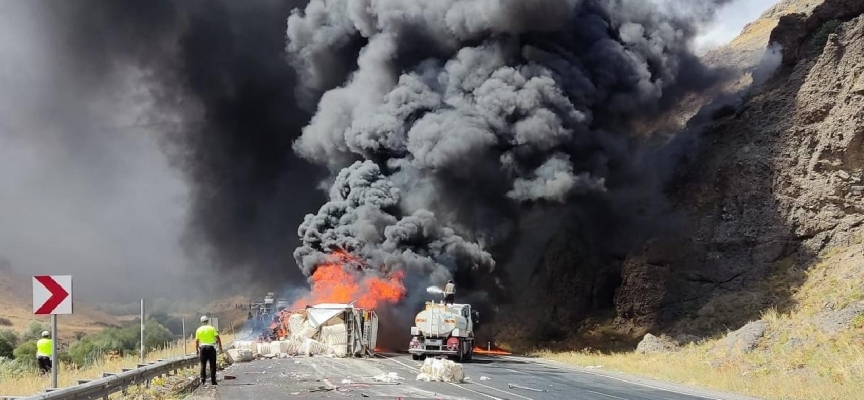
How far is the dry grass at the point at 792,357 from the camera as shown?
2139 cm

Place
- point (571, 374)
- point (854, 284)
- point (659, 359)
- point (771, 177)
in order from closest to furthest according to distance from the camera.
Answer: point (571, 374) → point (854, 284) → point (659, 359) → point (771, 177)

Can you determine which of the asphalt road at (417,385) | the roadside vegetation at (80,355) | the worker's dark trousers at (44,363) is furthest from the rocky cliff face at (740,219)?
the worker's dark trousers at (44,363)

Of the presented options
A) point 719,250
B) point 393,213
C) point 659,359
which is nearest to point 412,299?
point 393,213

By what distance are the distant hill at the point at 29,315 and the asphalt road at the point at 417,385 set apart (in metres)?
39.4

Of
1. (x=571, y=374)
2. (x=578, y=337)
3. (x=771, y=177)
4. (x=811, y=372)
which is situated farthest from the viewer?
(x=578, y=337)

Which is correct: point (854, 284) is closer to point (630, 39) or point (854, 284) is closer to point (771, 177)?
point (771, 177)

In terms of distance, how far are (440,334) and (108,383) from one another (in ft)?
63.2

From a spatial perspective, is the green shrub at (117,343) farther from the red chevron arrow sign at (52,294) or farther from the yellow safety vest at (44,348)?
the red chevron arrow sign at (52,294)

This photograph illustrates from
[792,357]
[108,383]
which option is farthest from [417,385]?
[792,357]

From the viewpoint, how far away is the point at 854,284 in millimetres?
29719

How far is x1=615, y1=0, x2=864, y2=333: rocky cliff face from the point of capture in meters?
36.2

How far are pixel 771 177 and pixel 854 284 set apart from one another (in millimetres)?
11053

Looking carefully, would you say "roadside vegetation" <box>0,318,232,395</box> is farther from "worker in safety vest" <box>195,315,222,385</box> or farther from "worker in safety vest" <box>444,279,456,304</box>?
"worker in safety vest" <box>444,279,456,304</box>

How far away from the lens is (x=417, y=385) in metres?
20.5
